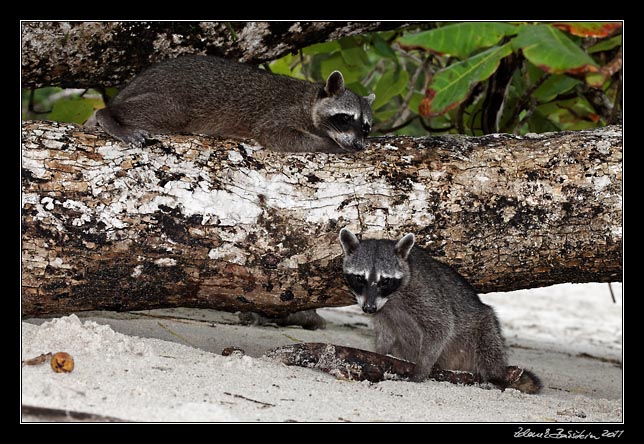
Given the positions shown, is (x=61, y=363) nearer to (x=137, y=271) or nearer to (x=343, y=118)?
(x=137, y=271)

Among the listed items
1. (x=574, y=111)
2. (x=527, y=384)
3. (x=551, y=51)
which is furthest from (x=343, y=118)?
(x=574, y=111)

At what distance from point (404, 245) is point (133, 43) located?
2587 mm

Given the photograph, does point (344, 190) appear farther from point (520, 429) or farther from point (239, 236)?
point (520, 429)

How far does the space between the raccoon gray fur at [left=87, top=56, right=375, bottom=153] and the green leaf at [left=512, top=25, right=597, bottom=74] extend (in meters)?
1.37

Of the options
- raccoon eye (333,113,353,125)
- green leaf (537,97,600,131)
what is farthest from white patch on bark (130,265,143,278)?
green leaf (537,97,600,131)

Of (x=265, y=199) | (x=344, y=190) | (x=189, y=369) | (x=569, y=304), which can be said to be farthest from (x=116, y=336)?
(x=569, y=304)

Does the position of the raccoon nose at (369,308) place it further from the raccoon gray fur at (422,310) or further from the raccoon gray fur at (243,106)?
the raccoon gray fur at (243,106)

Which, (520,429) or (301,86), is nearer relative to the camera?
(520,429)

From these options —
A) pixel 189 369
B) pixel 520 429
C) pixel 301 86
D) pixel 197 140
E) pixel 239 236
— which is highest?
pixel 301 86

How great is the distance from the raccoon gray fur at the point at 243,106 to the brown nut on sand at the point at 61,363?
1.96 m

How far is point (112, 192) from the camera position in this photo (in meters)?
4.51

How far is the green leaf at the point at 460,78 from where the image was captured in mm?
4578

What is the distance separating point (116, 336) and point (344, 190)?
62.1 inches

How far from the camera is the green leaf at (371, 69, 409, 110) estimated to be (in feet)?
22.7
